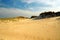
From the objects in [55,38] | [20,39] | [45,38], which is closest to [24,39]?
[20,39]

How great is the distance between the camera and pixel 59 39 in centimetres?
737

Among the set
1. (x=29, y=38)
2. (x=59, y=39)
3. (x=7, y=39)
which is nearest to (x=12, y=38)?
(x=7, y=39)

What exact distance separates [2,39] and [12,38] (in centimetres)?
66

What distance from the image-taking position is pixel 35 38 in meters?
7.79

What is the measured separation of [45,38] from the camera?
7.74 m

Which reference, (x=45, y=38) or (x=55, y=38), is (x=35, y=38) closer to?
(x=45, y=38)

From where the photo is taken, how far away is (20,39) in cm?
754

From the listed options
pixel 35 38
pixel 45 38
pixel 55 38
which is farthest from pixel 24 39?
pixel 55 38

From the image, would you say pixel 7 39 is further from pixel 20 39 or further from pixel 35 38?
pixel 35 38

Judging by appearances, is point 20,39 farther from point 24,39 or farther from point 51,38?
point 51,38

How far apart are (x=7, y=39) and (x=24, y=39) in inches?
42.2

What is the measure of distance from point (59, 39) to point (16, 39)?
2677 mm

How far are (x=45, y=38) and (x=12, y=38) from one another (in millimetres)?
2142

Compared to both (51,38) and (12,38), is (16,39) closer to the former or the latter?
(12,38)
